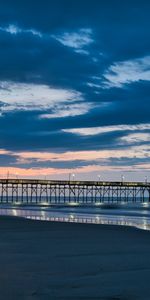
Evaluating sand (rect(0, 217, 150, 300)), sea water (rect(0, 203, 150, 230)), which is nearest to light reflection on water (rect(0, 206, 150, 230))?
sea water (rect(0, 203, 150, 230))

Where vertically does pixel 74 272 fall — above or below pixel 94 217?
above

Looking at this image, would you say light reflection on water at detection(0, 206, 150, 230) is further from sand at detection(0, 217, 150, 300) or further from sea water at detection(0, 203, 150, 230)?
sand at detection(0, 217, 150, 300)

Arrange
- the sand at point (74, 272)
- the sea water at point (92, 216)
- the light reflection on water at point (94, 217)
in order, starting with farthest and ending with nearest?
the sea water at point (92, 216), the light reflection on water at point (94, 217), the sand at point (74, 272)

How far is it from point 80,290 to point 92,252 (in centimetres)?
414

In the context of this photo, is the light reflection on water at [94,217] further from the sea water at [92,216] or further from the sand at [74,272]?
the sand at [74,272]

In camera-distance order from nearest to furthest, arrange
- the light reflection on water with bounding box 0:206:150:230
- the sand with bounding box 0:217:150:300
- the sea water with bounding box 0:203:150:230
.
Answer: the sand with bounding box 0:217:150:300 → the light reflection on water with bounding box 0:206:150:230 → the sea water with bounding box 0:203:150:230

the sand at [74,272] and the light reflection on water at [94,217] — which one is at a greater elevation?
the sand at [74,272]

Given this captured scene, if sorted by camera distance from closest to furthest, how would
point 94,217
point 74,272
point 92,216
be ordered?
point 74,272 < point 94,217 < point 92,216

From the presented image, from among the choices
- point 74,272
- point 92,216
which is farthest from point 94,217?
point 74,272

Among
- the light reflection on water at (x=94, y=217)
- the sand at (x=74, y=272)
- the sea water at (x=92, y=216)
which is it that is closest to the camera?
the sand at (x=74, y=272)

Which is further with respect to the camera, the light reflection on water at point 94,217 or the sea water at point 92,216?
the sea water at point 92,216

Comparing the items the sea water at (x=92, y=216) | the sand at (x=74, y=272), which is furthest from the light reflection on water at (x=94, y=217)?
the sand at (x=74, y=272)

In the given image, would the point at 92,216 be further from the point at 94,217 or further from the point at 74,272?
the point at 74,272

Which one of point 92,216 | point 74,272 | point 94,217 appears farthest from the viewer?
point 92,216
